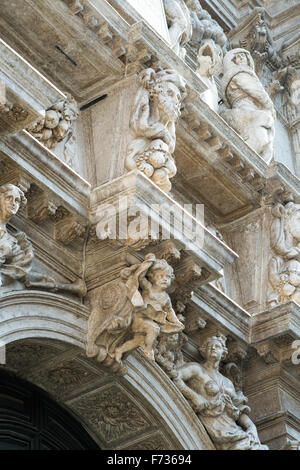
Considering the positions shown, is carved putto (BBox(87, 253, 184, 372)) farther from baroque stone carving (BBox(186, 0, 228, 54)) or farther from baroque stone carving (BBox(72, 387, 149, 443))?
baroque stone carving (BBox(186, 0, 228, 54))

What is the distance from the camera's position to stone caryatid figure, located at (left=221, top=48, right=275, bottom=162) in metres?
10.7

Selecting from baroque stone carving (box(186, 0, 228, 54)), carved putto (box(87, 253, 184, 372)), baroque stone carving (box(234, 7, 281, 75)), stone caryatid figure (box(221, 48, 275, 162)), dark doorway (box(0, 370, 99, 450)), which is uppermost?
baroque stone carving (box(234, 7, 281, 75))

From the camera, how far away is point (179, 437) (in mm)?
8328

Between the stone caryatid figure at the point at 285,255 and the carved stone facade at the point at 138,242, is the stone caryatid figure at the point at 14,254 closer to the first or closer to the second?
the carved stone facade at the point at 138,242

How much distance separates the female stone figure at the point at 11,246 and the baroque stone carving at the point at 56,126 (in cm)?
89

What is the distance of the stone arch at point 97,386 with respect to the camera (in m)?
7.65

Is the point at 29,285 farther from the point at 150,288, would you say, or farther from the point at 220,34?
the point at 220,34

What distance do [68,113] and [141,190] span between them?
114 centimetres

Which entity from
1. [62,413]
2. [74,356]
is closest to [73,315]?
[74,356]

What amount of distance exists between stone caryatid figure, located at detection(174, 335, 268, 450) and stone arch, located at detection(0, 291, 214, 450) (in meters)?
0.11

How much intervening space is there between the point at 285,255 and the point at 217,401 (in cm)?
191

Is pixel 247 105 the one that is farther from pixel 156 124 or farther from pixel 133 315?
pixel 133 315

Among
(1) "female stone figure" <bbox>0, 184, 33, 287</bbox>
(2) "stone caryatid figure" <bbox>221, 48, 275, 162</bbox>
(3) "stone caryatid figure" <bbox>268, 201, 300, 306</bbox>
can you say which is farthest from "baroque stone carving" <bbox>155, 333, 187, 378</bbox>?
(2) "stone caryatid figure" <bbox>221, 48, 275, 162</bbox>

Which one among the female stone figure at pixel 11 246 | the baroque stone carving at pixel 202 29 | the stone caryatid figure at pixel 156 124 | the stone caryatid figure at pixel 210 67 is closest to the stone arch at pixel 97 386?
the female stone figure at pixel 11 246
